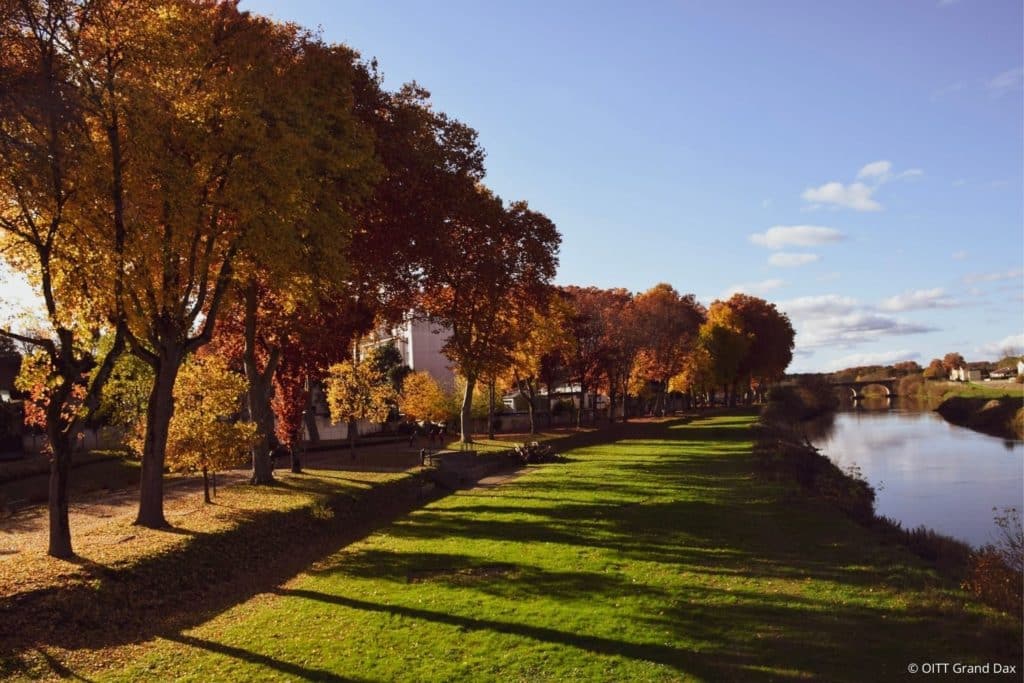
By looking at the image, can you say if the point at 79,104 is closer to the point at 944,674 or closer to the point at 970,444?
the point at 944,674

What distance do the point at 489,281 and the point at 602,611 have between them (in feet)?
85.4

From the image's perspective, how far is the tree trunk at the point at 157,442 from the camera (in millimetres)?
17844

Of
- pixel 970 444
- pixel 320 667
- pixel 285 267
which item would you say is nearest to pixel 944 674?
pixel 320 667

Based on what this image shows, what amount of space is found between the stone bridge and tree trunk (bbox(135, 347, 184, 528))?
108274 millimetres

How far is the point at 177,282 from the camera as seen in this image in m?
17.9

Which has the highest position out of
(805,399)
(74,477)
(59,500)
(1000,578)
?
(59,500)

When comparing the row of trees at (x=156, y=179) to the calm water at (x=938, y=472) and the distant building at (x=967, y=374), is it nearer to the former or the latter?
the calm water at (x=938, y=472)

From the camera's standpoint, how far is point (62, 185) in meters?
14.2

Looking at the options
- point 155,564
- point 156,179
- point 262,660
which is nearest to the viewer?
point 262,660

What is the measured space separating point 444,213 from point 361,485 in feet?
35.5

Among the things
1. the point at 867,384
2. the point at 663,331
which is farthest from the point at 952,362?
the point at 663,331

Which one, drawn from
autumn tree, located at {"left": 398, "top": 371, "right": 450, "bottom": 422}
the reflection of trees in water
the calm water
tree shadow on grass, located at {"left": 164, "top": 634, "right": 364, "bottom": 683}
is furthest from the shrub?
the reflection of trees in water

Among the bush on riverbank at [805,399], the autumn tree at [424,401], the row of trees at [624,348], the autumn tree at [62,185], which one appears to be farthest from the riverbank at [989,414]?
the autumn tree at [62,185]

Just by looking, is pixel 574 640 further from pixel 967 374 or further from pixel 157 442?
pixel 967 374
